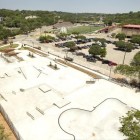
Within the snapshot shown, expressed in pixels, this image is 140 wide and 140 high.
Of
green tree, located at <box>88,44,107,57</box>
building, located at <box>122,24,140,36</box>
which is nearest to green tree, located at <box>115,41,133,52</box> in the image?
green tree, located at <box>88,44,107,57</box>

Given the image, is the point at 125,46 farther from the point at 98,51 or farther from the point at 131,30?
the point at 131,30

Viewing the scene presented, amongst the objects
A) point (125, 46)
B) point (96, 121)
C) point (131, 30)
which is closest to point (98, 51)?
point (125, 46)

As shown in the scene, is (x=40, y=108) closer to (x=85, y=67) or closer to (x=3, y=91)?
(x=3, y=91)

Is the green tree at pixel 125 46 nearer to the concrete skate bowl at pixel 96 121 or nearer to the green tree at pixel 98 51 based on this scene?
the green tree at pixel 98 51

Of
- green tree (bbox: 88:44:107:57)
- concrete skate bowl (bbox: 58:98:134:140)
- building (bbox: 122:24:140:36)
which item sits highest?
building (bbox: 122:24:140:36)

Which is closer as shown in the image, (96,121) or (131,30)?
(96,121)

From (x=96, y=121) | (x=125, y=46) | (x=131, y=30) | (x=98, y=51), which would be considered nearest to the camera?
(x=96, y=121)

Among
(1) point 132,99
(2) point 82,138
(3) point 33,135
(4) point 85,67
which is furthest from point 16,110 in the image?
(4) point 85,67

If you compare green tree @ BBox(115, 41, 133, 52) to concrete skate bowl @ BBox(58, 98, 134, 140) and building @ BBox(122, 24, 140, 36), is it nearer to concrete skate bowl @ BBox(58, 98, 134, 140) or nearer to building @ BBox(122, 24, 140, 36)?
building @ BBox(122, 24, 140, 36)
